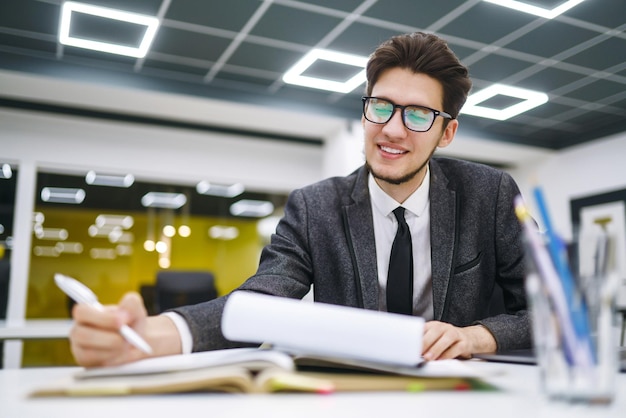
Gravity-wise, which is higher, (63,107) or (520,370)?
(63,107)

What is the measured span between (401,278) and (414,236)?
0.14 m

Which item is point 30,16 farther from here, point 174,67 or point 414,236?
point 414,236

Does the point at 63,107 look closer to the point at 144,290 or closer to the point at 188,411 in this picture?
the point at 144,290

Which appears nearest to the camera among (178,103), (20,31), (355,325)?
(355,325)

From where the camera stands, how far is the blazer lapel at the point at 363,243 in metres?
1.23

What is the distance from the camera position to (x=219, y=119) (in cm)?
540

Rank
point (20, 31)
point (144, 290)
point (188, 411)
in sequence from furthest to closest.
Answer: point (144, 290)
point (20, 31)
point (188, 411)

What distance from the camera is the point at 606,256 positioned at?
495mm

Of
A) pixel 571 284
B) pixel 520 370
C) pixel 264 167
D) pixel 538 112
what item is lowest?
pixel 520 370

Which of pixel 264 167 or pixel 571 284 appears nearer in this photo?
pixel 571 284

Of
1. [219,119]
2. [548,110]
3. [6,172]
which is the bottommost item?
[6,172]

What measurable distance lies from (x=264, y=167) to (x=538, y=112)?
282 cm

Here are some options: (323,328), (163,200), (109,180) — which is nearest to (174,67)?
(109,180)

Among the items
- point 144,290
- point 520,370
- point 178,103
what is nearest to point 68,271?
point 144,290
